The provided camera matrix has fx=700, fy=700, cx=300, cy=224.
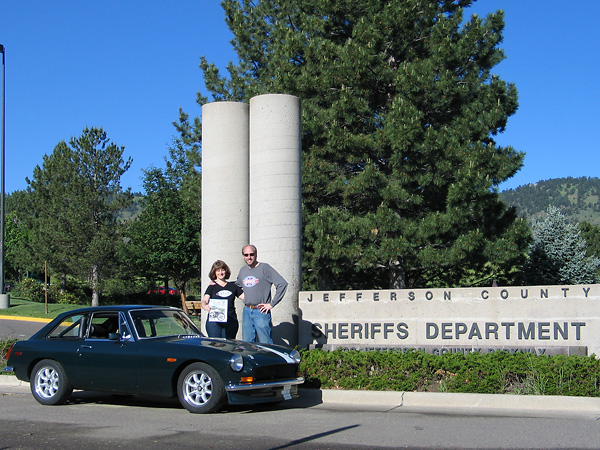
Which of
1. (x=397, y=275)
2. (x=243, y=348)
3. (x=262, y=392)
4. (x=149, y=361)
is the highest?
(x=397, y=275)

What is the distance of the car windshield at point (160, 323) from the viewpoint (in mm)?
9164

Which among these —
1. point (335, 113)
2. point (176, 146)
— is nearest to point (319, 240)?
point (335, 113)

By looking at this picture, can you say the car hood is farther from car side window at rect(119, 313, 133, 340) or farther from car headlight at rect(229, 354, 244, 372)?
car side window at rect(119, 313, 133, 340)

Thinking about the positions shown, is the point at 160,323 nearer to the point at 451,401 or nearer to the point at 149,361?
the point at 149,361

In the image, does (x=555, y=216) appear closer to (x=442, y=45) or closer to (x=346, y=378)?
(x=442, y=45)

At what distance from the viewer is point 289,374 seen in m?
8.69

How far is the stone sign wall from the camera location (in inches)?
410

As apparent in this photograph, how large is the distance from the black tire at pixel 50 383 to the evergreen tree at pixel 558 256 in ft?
76.9

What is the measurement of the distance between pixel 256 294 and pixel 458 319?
10.7ft

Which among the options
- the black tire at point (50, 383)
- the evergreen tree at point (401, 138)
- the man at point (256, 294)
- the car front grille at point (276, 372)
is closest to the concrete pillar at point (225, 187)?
the man at point (256, 294)

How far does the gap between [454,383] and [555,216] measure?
2419 centimetres

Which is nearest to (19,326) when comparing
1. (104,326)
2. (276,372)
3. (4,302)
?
(4,302)

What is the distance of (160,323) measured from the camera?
9.39 m

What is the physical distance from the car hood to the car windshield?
7.8 inches
